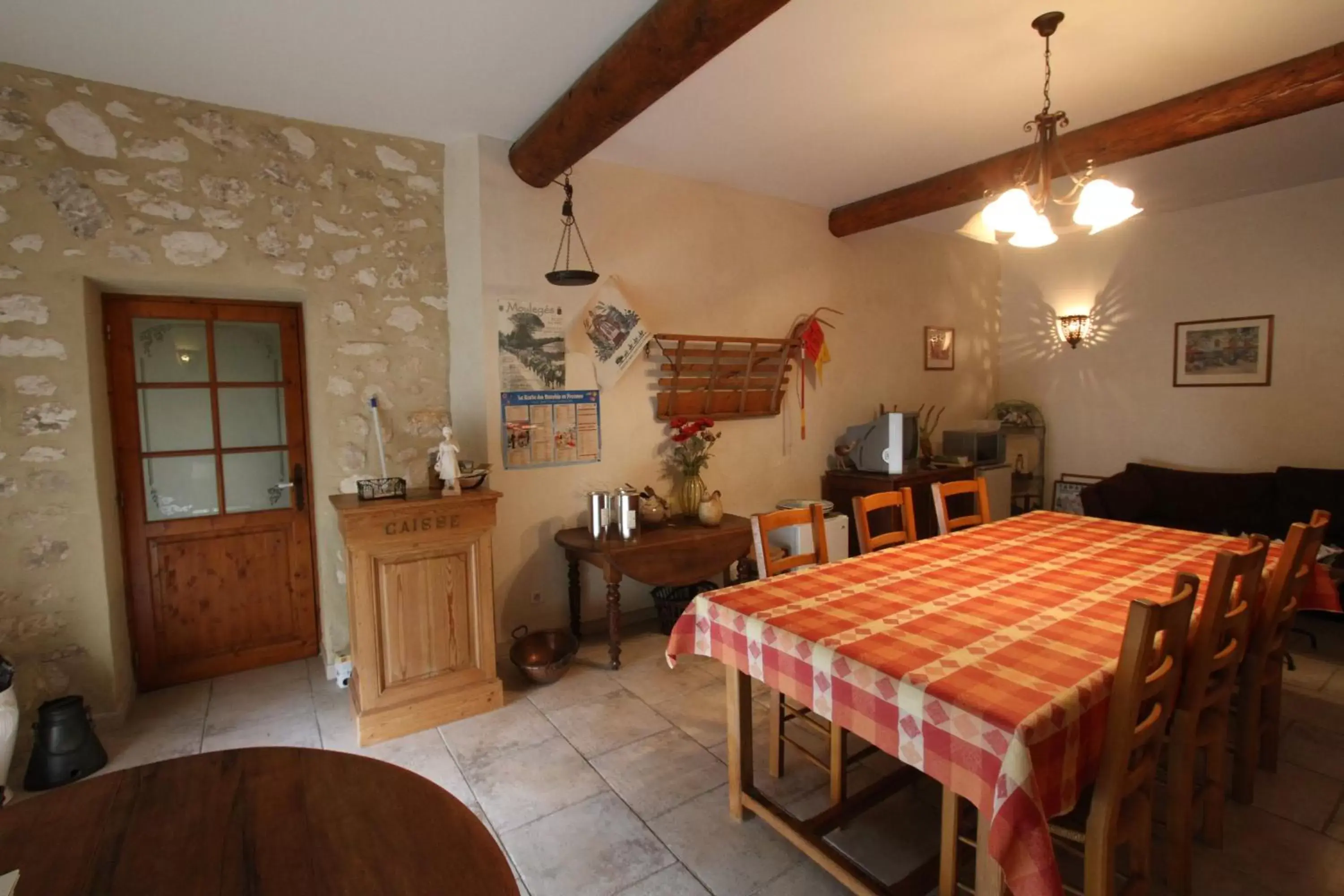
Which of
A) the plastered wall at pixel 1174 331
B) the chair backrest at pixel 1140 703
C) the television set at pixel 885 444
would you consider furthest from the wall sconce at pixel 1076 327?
the chair backrest at pixel 1140 703

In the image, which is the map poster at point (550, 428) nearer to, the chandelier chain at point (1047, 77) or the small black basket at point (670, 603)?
the small black basket at point (670, 603)

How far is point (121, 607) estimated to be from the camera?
275 cm

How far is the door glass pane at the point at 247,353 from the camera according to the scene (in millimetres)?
2959

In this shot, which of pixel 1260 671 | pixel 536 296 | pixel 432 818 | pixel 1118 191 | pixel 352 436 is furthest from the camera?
pixel 536 296

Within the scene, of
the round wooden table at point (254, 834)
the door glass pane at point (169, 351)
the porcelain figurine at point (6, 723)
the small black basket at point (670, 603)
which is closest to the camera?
the round wooden table at point (254, 834)

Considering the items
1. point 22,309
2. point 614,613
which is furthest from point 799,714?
point 22,309

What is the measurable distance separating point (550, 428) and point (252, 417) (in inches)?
53.9

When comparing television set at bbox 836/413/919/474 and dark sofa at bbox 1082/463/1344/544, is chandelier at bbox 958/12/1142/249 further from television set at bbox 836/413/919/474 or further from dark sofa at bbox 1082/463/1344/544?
dark sofa at bbox 1082/463/1344/544

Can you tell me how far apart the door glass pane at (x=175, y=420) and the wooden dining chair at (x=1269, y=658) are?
13.0 feet

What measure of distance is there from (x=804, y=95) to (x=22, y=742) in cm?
389

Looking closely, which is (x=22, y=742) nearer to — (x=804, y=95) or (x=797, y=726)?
(x=797, y=726)

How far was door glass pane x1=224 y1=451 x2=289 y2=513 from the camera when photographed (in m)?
3.02

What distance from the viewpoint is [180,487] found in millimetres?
2930

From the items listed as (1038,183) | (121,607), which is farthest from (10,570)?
(1038,183)
